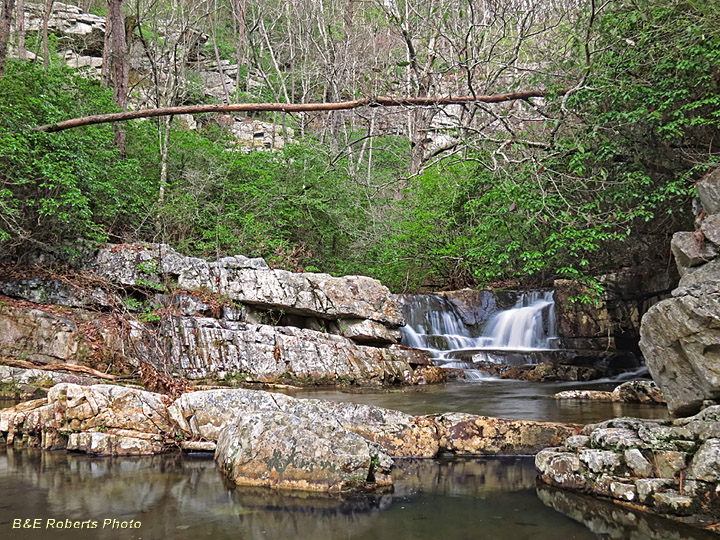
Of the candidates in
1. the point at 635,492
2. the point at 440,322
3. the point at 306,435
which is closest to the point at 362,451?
the point at 306,435

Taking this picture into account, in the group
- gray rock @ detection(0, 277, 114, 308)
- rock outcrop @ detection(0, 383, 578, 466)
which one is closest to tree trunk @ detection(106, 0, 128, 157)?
gray rock @ detection(0, 277, 114, 308)

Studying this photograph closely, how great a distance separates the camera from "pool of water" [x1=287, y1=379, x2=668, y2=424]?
718 centimetres

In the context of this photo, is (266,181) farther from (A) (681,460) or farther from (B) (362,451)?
(A) (681,460)

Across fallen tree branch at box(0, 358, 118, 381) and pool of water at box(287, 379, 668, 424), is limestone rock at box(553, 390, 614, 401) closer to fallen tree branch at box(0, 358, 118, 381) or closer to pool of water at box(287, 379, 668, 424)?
pool of water at box(287, 379, 668, 424)

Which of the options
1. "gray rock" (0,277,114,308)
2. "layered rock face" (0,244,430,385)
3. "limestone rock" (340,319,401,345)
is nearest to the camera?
"layered rock face" (0,244,430,385)

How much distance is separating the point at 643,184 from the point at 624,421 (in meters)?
6.11

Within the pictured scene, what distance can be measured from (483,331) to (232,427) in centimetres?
1098

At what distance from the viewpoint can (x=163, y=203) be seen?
573 inches

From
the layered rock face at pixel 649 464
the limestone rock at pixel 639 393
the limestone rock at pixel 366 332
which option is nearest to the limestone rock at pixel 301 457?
the layered rock face at pixel 649 464

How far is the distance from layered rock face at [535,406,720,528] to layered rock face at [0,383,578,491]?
3.00 ft

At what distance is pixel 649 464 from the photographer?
168 inches

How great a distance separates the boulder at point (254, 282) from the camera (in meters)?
11.6

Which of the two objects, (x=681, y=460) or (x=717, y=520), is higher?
(x=681, y=460)

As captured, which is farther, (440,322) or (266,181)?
(266,181)
